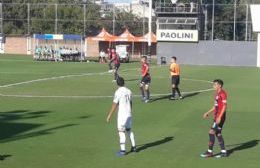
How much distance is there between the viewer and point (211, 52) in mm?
66125

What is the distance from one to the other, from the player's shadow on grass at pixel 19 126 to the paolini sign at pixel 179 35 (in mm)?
45262

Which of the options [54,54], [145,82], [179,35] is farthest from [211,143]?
[54,54]

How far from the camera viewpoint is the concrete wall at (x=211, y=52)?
214ft

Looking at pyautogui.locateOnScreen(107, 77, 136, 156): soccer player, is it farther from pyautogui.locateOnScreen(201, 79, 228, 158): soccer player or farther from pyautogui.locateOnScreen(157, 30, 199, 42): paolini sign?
pyautogui.locateOnScreen(157, 30, 199, 42): paolini sign

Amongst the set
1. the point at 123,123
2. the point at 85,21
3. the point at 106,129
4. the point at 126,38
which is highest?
the point at 85,21

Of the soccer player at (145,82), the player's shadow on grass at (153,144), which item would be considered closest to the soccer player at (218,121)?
the player's shadow on grass at (153,144)

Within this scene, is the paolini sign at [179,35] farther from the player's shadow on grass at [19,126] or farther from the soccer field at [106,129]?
the player's shadow on grass at [19,126]

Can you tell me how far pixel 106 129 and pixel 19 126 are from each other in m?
2.88

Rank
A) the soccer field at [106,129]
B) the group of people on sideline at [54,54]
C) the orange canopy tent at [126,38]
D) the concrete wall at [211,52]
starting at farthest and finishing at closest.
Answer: the orange canopy tent at [126,38] < the group of people on sideline at [54,54] < the concrete wall at [211,52] < the soccer field at [106,129]

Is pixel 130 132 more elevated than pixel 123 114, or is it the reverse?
pixel 123 114

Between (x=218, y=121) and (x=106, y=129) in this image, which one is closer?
(x=218, y=121)

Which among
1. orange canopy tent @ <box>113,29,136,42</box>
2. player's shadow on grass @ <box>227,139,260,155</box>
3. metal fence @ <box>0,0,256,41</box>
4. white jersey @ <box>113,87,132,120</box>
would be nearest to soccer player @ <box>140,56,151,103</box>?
player's shadow on grass @ <box>227,139,260,155</box>

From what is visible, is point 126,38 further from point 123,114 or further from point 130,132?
point 123,114

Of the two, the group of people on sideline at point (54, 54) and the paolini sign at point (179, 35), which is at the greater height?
the paolini sign at point (179, 35)
